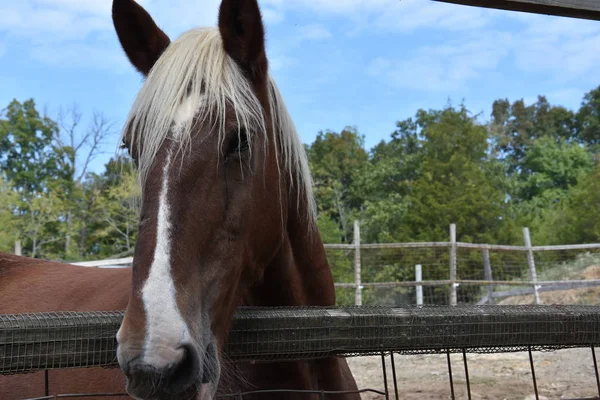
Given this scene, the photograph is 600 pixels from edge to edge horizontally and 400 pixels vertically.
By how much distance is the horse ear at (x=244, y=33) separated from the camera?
188 cm

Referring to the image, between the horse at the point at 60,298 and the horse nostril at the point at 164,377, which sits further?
the horse at the point at 60,298

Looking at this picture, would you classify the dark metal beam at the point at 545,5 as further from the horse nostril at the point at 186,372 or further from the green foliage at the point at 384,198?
the green foliage at the point at 384,198

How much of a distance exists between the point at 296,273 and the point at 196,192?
0.83 m

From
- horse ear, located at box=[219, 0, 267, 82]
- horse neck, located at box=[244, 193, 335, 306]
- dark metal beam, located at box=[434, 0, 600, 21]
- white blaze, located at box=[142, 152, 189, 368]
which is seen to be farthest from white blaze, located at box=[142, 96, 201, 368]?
dark metal beam, located at box=[434, 0, 600, 21]

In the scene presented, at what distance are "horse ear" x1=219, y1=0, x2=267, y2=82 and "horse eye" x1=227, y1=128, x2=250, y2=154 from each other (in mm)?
323

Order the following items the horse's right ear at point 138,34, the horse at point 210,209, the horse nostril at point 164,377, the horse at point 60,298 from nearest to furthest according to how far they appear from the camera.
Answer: the horse nostril at point 164,377
the horse at point 210,209
the horse's right ear at point 138,34
the horse at point 60,298

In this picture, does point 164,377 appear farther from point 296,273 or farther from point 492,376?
point 492,376

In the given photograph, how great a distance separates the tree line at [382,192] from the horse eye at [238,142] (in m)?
12.4

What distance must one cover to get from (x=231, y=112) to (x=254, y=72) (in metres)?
0.30

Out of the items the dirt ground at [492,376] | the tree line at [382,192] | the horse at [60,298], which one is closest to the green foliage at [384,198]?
the tree line at [382,192]

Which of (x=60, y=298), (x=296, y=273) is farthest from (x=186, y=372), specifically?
(x=60, y=298)

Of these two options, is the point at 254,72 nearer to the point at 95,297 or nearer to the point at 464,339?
the point at 464,339

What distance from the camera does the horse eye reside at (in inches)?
67.2

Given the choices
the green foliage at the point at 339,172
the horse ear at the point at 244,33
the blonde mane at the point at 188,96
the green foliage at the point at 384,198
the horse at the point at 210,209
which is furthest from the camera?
the green foliage at the point at 339,172
